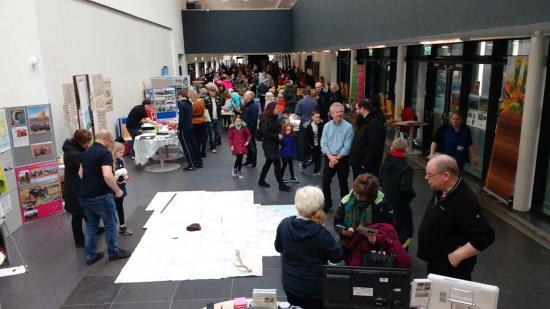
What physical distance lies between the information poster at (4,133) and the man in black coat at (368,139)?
4830 mm

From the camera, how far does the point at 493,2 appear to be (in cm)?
479

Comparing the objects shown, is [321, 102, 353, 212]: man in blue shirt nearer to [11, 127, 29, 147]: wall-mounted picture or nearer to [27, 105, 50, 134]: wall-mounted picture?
[27, 105, 50, 134]: wall-mounted picture

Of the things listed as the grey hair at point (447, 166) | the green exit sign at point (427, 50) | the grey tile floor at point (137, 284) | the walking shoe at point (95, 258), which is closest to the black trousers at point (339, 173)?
the grey tile floor at point (137, 284)

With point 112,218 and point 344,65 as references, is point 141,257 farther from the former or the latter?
point 344,65

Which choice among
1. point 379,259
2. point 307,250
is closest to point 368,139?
point 379,259

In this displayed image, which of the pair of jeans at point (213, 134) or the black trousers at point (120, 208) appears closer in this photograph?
the black trousers at point (120, 208)

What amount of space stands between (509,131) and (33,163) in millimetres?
7058

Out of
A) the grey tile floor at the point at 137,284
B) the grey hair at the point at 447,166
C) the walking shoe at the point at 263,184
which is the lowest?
the grey tile floor at the point at 137,284

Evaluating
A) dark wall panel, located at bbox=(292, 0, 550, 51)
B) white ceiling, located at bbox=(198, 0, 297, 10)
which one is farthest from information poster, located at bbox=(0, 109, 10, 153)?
white ceiling, located at bbox=(198, 0, 297, 10)

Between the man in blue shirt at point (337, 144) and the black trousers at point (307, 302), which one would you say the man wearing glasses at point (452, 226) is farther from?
the man in blue shirt at point (337, 144)

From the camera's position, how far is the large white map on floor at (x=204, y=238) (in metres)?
4.93

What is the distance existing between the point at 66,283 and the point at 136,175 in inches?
179

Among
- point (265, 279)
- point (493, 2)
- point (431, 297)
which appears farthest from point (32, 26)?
point (431, 297)

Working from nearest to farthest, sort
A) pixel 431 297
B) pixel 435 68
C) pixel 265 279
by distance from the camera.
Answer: pixel 431 297 < pixel 265 279 < pixel 435 68
